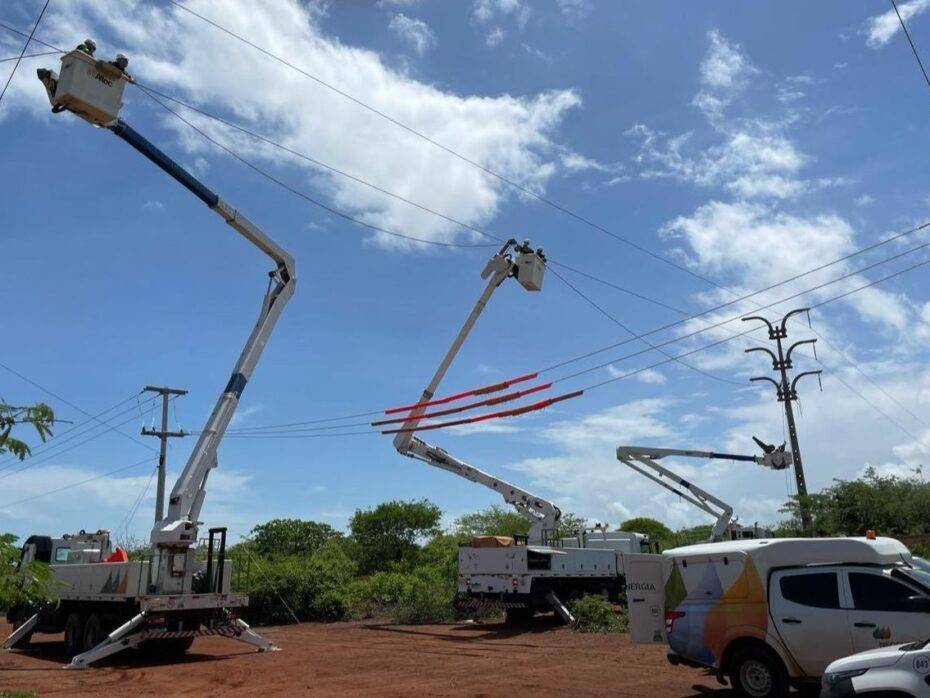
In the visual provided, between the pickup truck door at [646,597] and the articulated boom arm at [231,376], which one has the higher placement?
the articulated boom arm at [231,376]

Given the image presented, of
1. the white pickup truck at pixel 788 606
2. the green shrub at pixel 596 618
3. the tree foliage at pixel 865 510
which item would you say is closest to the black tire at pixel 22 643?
the green shrub at pixel 596 618

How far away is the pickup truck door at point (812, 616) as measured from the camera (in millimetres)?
9852

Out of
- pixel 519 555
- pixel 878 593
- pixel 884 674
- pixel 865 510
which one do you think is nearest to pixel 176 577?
pixel 519 555

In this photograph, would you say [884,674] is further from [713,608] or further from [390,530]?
[390,530]

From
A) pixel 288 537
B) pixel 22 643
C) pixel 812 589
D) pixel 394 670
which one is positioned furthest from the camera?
pixel 288 537

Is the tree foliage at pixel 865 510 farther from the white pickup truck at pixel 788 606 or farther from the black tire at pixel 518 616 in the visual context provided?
the white pickup truck at pixel 788 606

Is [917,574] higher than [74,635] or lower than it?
higher

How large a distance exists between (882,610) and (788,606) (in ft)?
3.67

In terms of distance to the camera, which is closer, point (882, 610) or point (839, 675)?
point (839, 675)

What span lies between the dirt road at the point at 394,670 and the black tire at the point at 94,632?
0.64 m

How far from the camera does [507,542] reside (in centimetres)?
2481

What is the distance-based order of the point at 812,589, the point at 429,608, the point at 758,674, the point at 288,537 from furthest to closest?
the point at 288,537 < the point at 429,608 < the point at 758,674 < the point at 812,589

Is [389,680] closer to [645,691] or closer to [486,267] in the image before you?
[645,691]

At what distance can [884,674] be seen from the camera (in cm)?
672
